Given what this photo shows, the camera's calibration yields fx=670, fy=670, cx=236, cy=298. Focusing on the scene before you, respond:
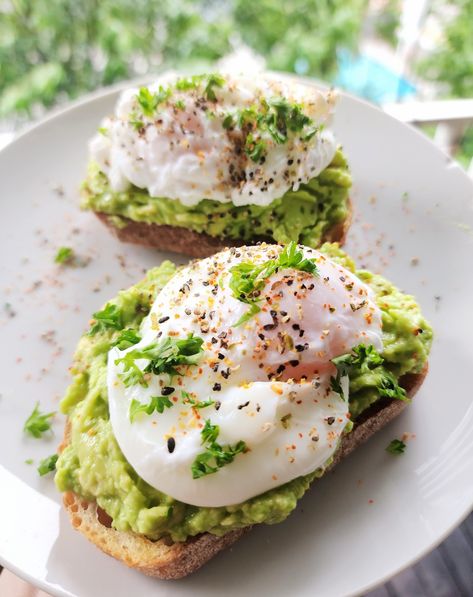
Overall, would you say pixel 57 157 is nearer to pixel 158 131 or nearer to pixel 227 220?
pixel 158 131

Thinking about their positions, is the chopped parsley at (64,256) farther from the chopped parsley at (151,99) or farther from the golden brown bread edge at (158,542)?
the golden brown bread edge at (158,542)

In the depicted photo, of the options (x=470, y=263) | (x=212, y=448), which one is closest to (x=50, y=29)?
(x=470, y=263)

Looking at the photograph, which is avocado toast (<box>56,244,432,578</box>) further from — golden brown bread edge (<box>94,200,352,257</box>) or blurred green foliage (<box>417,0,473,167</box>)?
blurred green foliage (<box>417,0,473,167</box>)

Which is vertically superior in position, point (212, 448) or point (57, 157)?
point (57, 157)

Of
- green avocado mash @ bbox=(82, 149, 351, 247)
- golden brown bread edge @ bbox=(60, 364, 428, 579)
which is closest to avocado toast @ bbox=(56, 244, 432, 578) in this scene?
golden brown bread edge @ bbox=(60, 364, 428, 579)

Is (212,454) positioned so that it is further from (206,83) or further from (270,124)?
(206,83)

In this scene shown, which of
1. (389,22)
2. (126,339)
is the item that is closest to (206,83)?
(126,339)
